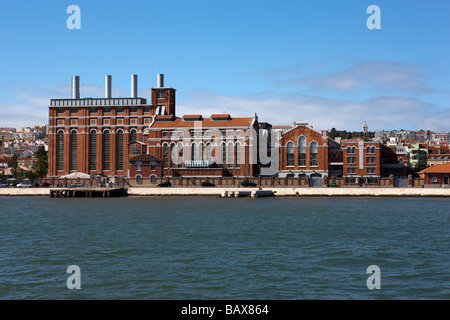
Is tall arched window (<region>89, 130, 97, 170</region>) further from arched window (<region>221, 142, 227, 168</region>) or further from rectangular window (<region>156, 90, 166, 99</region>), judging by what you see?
arched window (<region>221, 142, 227, 168</region>)

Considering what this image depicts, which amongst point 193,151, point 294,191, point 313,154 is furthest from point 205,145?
point 294,191

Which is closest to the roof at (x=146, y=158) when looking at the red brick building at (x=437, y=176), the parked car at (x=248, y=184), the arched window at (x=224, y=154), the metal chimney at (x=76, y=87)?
the arched window at (x=224, y=154)

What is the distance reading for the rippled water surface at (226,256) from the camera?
21.3 m

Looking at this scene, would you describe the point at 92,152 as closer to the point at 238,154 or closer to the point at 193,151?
the point at 193,151

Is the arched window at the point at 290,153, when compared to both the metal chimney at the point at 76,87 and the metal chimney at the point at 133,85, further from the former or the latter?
the metal chimney at the point at 76,87

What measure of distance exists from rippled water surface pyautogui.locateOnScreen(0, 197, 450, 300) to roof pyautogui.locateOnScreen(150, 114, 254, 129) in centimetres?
5723

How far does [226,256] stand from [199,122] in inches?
3184

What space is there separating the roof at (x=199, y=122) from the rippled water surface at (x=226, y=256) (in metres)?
57.2

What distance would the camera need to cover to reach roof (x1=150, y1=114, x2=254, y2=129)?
107m

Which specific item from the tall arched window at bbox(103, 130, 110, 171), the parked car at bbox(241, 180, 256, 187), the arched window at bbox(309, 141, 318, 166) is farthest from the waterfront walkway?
the tall arched window at bbox(103, 130, 110, 171)

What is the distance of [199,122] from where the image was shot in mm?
108312
